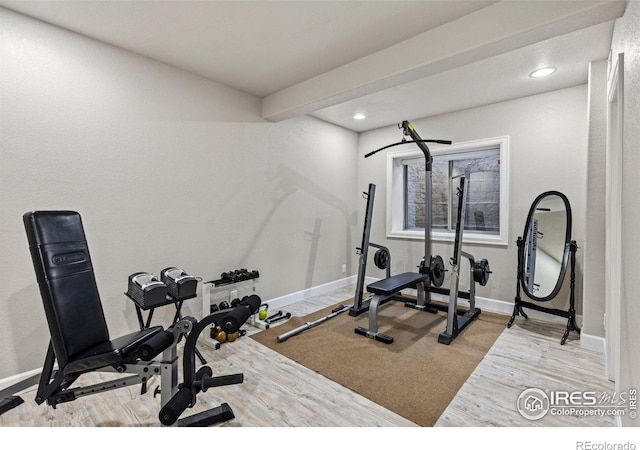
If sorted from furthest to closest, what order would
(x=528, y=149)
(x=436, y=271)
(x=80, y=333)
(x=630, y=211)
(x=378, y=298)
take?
1. (x=436, y=271)
2. (x=528, y=149)
3. (x=378, y=298)
4. (x=80, y=333)
5. (x=630, y=211)

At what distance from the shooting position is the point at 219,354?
8.59 feet

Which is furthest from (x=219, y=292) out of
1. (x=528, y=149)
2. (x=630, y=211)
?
(x=528, y=149)

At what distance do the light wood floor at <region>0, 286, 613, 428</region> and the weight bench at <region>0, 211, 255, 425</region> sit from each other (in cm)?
25

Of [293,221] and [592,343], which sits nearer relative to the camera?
[592,343]

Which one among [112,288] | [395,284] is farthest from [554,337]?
[112,288]

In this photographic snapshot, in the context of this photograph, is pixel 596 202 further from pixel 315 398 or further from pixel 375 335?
pixel 315 398

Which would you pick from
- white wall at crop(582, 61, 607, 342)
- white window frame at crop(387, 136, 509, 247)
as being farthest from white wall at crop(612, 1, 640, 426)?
white window frame at crop(387, 136, 509, 247)

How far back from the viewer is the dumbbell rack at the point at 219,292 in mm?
2803

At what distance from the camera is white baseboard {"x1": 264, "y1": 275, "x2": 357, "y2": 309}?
3804mm

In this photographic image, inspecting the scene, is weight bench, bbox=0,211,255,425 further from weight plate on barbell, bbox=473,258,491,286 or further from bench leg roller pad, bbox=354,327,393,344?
weight plate on barbell, bbox=473,258,491,286

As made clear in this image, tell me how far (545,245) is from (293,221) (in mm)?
2865

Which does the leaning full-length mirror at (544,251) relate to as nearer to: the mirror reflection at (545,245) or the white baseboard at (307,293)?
the mirror reflection at (545,245)

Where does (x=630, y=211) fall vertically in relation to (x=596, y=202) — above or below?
below

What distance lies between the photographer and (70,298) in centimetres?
164
